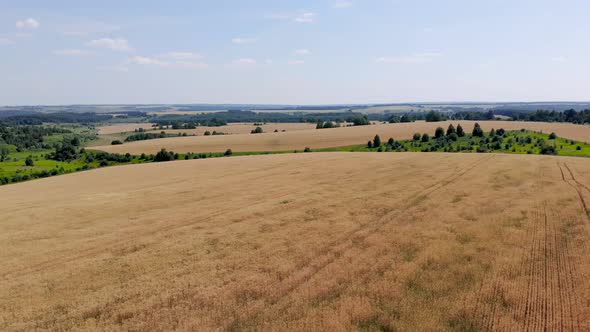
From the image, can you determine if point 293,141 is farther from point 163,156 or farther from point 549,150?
point 549,150

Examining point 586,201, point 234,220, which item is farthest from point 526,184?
point 234,220

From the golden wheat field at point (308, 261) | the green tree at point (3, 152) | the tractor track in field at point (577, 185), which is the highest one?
the tractor track in field at point (577, 185)

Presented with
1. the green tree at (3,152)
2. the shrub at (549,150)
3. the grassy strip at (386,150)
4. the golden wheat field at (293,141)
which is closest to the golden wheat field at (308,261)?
the shrub at (549,150)

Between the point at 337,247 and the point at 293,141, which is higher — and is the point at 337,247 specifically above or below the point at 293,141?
below

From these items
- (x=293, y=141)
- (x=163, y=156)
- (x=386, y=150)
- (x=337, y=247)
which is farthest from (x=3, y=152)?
(x=337, y=247)

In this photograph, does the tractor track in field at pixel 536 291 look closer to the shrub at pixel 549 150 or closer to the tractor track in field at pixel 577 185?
the tractor track in field at pixel 577 185

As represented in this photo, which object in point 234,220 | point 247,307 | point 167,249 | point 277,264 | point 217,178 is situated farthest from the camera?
point 217,178

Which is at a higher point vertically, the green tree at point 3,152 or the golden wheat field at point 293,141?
the golden wheat field at point 293,141

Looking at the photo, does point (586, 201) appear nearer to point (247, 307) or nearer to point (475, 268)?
point (475, 268)
